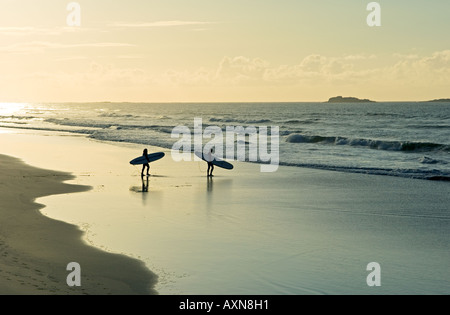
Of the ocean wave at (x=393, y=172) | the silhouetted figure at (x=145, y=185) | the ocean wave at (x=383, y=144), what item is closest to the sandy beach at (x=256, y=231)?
the silhouetted figure at (x=145, y=185)

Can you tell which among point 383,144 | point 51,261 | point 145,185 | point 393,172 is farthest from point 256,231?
point 383,144

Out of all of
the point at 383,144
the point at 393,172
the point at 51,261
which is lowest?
the point at 51,261

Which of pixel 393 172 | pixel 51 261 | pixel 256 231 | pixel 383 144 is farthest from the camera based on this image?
pixel 383 144

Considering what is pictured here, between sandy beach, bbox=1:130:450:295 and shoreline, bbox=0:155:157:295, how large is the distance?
0.07 meters

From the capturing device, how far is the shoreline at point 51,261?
968cm

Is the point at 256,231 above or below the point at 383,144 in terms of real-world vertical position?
below

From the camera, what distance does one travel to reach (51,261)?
37.0 feet

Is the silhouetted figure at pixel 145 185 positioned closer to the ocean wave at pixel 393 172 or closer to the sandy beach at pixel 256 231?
the sandy beach at pixel 256 231

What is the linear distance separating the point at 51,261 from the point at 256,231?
5.47 metres

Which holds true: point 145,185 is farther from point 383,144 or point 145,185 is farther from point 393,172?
point 383,144

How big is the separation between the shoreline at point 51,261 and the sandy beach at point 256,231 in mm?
71
